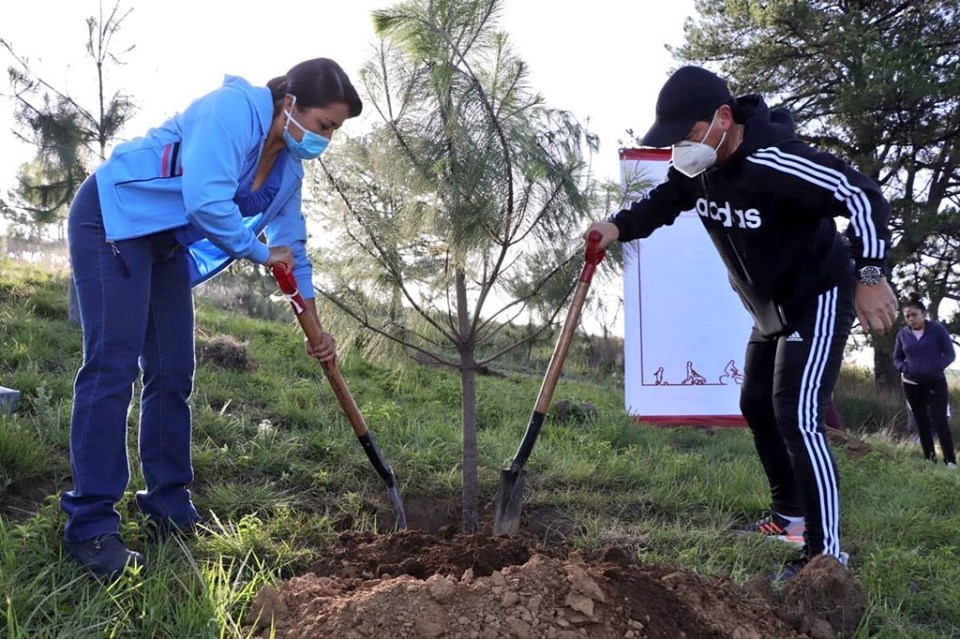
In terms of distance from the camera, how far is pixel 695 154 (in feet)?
8.70

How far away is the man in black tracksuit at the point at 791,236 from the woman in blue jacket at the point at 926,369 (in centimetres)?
585

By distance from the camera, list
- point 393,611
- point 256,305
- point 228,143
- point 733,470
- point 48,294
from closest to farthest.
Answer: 1. point 393,611
2. point 228,143
3. point 733,470
4. point 48,294
5. point 256,305

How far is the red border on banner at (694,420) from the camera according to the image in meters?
6.36

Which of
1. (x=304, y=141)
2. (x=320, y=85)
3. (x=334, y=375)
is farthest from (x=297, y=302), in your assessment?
(x=320, y=85)

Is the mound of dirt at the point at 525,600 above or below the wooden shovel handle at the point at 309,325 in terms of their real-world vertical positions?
below

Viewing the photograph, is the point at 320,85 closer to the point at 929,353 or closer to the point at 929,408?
the point at 929,353

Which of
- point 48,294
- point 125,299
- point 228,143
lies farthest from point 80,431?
point 48,294

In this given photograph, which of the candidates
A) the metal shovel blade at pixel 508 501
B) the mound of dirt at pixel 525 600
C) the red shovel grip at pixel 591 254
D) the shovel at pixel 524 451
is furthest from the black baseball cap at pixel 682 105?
the mound of dirt at pixel 525 600

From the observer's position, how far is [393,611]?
1.90 metres

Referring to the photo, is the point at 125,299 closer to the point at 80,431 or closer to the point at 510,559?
the point at 80,431

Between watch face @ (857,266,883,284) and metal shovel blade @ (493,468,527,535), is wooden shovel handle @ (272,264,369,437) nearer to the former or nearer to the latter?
metal shovel blade @ (493,468,527,535)

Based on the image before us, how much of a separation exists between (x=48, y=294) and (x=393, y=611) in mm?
5746

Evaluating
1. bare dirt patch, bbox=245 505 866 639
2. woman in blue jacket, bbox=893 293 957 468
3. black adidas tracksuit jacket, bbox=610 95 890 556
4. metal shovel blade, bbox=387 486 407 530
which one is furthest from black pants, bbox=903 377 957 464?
metal shovel blade, bbox=387 486 407 530

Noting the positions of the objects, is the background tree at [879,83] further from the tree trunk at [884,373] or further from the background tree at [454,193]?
the background tree at [454,193]
